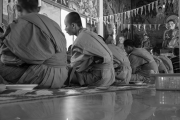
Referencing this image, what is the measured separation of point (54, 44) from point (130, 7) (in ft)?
46.0

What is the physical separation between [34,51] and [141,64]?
355 cm

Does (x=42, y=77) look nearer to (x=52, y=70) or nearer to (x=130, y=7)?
(x=52, y=70)

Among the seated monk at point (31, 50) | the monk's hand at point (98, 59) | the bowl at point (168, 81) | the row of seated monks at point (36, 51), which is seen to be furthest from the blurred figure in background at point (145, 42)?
the bowl at point (168, 81)

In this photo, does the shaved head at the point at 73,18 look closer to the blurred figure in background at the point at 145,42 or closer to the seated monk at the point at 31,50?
the seated monk at the point at 31,50

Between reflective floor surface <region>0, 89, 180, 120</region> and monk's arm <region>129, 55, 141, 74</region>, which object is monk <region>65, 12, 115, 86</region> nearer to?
monk's arm <region>129, 55, 141, 74</region>

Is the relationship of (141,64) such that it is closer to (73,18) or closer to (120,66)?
(120,66)

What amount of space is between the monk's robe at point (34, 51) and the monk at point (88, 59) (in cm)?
67

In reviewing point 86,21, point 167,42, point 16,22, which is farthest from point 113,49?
point 167,42

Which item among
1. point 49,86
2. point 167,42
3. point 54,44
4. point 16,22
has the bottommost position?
point 49,86

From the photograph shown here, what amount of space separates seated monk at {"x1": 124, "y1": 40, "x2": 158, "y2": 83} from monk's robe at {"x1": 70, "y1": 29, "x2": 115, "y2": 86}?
186cm

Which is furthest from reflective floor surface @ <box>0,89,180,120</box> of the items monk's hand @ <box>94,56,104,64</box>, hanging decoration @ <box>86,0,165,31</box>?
hanging decoration @ <box>86,0,165,31</box>

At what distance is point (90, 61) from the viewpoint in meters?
3.69

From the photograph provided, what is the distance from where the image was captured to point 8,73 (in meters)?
2.75

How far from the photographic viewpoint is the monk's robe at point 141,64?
5582mm
